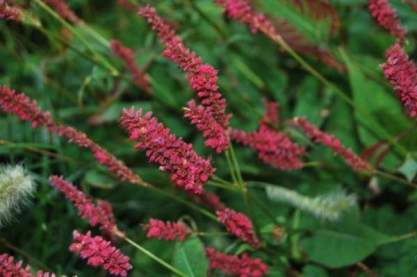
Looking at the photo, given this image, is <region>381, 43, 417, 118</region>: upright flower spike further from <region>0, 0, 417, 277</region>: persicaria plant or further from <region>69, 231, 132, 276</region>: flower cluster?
<region>69, 231, 132, 276</region>: flower cluster

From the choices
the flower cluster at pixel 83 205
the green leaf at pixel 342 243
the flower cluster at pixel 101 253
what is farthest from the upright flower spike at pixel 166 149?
the green leaf at pixel 342 243

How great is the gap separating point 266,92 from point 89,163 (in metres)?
0.65

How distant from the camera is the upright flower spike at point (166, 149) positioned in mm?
1155

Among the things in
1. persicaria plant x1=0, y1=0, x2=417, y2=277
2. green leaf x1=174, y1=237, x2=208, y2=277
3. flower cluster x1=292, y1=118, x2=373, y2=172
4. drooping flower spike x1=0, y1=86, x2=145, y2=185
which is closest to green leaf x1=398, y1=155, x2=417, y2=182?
persicaria plant x1=0, y1=0, x2=417, y2=277

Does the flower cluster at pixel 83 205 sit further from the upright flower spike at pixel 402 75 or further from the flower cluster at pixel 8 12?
the upright flower spike at pixel 402 75

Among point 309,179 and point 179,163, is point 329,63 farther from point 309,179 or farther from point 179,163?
point 179,163

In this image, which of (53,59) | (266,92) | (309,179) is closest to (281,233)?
(309,179)

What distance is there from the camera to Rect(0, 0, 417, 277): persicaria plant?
1475 millimetres

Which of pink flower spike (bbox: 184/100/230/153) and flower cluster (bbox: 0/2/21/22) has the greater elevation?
flower cluster (bbox: 0/2/21/22)

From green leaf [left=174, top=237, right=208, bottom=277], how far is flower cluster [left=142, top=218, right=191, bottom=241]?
0.16ft

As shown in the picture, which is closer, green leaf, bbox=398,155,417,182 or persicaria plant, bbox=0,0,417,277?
persicaria plant, bbox=0,0,417,277

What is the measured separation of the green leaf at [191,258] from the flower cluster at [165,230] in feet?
0.16

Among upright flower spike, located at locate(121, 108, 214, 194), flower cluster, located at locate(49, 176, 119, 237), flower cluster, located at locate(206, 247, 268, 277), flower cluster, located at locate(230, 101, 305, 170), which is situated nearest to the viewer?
upright flower spike, located at locate(121, 108, 214, 194)

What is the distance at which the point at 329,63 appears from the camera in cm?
212
